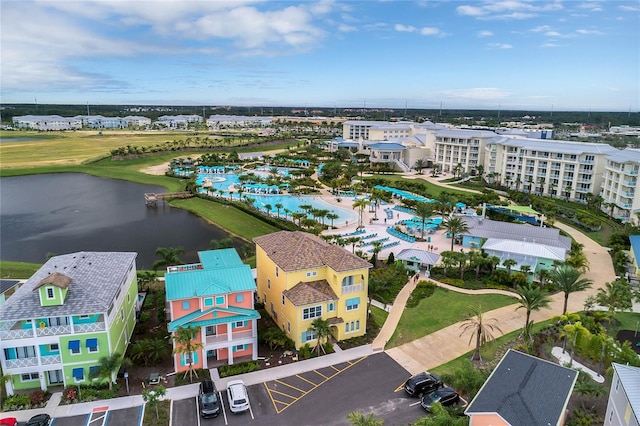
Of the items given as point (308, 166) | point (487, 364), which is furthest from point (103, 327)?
point (308, 166)

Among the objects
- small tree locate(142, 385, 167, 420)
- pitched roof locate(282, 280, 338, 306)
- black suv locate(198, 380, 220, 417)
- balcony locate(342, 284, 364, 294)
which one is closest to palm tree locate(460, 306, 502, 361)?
balcony locate(342, 284, 364, 294)

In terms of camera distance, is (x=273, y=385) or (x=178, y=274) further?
(x=178, y=274)

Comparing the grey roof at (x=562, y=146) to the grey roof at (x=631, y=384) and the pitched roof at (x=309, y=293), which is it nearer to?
the pitched roof at (x=309, y=293)

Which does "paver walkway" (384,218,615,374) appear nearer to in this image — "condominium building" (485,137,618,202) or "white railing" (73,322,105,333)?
"white railing" (73,322,105,333)

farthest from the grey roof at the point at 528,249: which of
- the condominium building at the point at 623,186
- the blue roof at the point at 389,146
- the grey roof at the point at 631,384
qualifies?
the blue roof at the point at 389,146

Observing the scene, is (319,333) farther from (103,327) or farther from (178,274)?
(103,327)

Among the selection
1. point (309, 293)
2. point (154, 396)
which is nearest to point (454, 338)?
point (309, 293)
